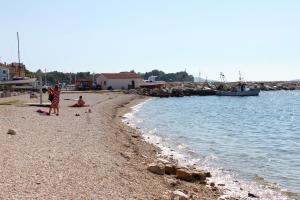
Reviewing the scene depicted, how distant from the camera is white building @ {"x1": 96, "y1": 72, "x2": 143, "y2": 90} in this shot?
96500 millimetres

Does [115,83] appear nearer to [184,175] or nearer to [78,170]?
[184,175]

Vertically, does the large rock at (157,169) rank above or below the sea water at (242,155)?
above

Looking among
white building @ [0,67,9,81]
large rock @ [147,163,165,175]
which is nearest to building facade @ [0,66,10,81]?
white building @ [0,67,9,81]

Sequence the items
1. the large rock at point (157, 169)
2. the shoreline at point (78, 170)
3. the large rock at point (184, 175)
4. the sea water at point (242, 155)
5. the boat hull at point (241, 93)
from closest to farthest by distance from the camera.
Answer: the shoreline at point (78, 170), the large rock at point (184, 175), the large rock at point (157, 169), the sea water at point (242, 155), the boat hull at point (241, 93)

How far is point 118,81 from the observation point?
318 ft

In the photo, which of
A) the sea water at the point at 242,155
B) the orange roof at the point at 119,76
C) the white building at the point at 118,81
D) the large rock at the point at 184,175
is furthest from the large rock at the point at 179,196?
the orange roof at the point at 119,76

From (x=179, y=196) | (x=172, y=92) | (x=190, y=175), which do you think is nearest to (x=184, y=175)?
(x=190, y=175)

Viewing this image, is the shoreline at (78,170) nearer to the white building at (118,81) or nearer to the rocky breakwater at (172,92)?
the rocky breakwater at (172,92)

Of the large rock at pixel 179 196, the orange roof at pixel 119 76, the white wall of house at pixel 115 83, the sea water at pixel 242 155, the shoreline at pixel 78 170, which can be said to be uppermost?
the orange roof at pixel 119 76

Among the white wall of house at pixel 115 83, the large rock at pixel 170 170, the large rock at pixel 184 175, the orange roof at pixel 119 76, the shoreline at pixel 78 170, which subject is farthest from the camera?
the orange roof at pixel 119 76

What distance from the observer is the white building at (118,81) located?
96.5 m

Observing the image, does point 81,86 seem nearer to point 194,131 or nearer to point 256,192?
point 194,131

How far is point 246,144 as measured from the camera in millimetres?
24922

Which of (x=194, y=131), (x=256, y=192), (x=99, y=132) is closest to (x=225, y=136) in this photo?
(x=194, y=131)
